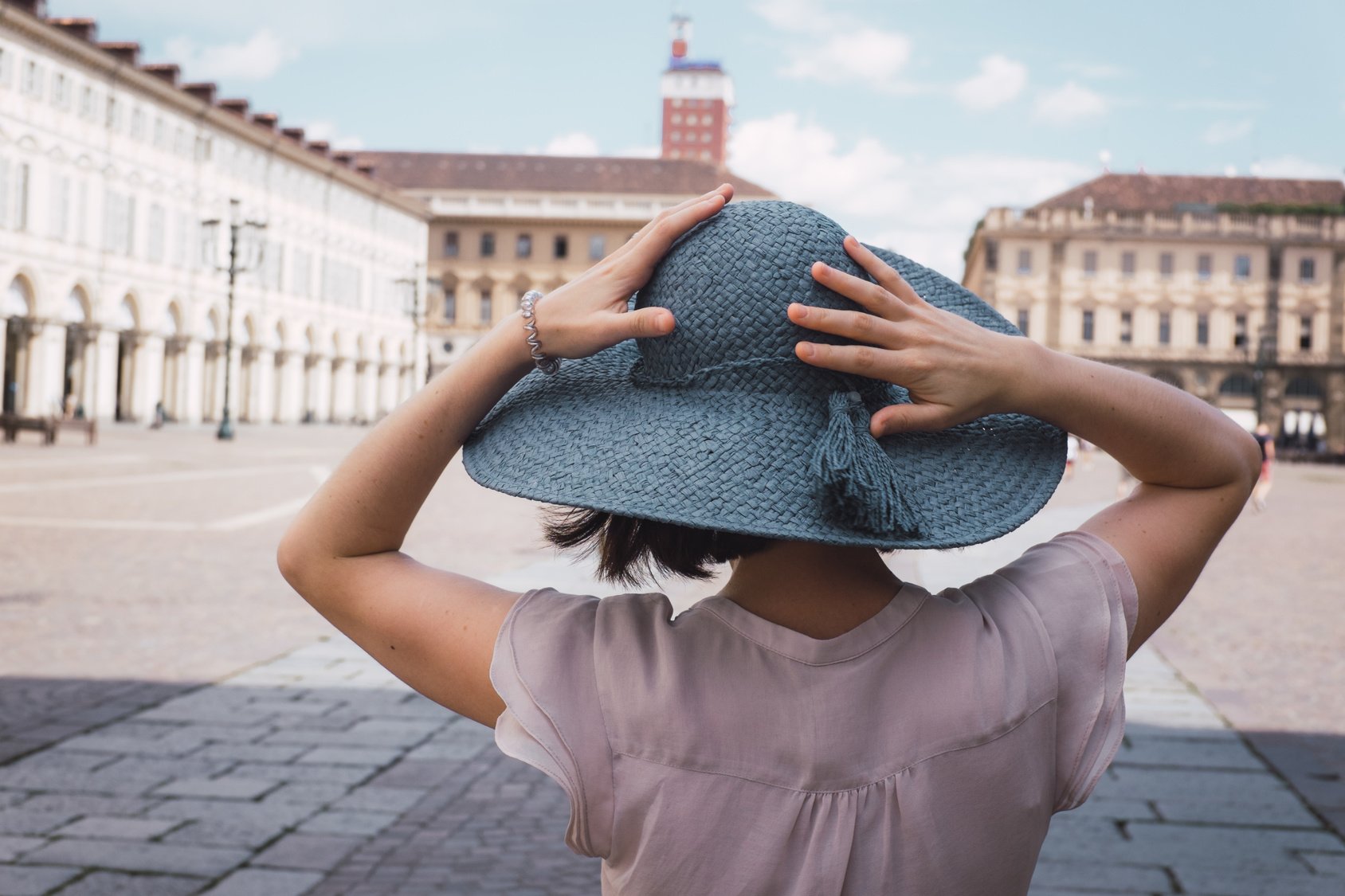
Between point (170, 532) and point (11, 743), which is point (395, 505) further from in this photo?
point (170, 532)

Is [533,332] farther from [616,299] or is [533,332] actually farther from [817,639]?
[817,639]

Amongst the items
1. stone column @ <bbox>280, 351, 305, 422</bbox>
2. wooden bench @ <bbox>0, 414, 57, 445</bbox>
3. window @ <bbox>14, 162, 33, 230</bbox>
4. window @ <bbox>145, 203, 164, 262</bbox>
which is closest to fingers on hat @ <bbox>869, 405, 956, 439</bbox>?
wooden bench @ <bbox>0, 414, 57, 445</bbox>

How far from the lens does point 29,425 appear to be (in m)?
29.2

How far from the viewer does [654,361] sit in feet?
→ 4.16

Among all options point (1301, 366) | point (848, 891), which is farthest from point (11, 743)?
point (1301, 366)

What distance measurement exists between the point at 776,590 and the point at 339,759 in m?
4.45

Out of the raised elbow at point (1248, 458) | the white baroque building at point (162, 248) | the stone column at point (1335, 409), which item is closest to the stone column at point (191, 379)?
the white baroque building at point (162, 248)

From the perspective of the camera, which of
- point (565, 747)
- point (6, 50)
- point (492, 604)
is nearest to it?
point (565, 747)

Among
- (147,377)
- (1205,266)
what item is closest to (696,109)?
(1205,266)

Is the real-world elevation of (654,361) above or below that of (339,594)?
above

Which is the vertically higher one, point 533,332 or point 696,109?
point 696,109

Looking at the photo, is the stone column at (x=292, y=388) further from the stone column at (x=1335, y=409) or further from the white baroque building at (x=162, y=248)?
the stone column at (x=1335, y=409)

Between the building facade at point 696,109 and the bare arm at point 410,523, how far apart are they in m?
148

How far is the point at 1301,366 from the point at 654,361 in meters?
78.2
